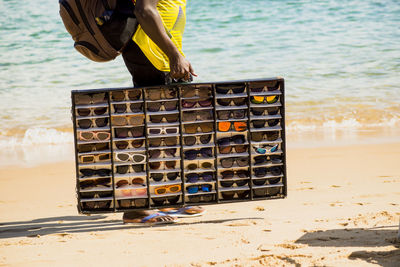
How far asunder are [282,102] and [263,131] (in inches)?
8.1

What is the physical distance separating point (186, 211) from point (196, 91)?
2.66 feet

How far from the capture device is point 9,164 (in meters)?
5.14

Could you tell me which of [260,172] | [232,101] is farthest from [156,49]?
[260,172]

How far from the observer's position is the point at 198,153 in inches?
124

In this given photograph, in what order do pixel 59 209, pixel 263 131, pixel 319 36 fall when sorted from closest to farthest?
1. pixel 263 131
2. pixel 59 209
3. pixel 319 36

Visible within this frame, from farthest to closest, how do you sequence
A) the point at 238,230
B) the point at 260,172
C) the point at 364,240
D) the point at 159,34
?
the point at 260,172, the point at 238,230, the point at 159,34, the point at 364,240

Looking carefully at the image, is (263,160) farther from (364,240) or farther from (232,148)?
(364,240)

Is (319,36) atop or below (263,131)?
atop

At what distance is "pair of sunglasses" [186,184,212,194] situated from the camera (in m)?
3.14

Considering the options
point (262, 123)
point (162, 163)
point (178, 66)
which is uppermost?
point (178, 66)

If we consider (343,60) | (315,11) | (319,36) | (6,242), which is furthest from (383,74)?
(6,242)

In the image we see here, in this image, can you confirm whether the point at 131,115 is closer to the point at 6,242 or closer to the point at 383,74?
the point at 6,242

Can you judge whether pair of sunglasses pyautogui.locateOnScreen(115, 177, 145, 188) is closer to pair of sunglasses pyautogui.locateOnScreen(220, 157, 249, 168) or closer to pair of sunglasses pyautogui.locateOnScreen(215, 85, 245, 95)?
pair of sunglasses pyautogui.locateOnScreen(220, 157, 249, 168)

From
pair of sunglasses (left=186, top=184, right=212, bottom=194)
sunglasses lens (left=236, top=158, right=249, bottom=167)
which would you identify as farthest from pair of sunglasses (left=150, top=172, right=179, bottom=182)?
sunglasses lens (left=236, top=158, right=249, bottom=167)
